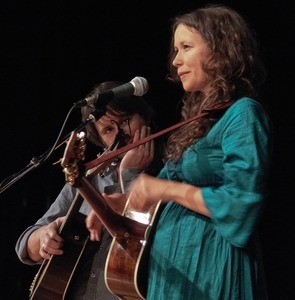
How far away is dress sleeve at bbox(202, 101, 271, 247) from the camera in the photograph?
1531mm

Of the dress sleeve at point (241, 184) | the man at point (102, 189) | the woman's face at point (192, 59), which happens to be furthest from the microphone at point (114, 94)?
the dress sleeve at point (241, 184)

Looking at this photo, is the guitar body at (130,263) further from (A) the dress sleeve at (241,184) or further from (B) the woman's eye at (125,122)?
(B) the woman's eye at (125,122)

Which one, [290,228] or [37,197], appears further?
[37,197]

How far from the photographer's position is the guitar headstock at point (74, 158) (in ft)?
5.31

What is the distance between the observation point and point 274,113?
2971 millimetres

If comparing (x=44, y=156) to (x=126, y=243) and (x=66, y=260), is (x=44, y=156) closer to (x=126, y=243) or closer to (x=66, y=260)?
(x=126, y=243)

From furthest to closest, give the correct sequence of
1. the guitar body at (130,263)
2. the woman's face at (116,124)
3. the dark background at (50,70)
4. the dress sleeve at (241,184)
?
the dark background at (50,70) → the woman's face at (116,124) → the guitar body at (130,263) → the dress sleeve at (241,184)

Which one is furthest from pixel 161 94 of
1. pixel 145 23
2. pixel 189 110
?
pixel 189 110

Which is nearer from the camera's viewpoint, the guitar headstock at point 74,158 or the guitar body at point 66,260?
the guitar headstock at point 74,158

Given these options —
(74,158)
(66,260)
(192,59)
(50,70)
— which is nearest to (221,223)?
(74,158)

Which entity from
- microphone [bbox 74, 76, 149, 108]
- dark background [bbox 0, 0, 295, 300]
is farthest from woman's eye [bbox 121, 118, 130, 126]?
dark background [bbox 0, 0, 295, 300]

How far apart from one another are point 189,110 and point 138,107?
21.5 inches

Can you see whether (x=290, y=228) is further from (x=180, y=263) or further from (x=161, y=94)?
(x=180, y=263)

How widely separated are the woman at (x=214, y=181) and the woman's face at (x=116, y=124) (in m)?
0.60
